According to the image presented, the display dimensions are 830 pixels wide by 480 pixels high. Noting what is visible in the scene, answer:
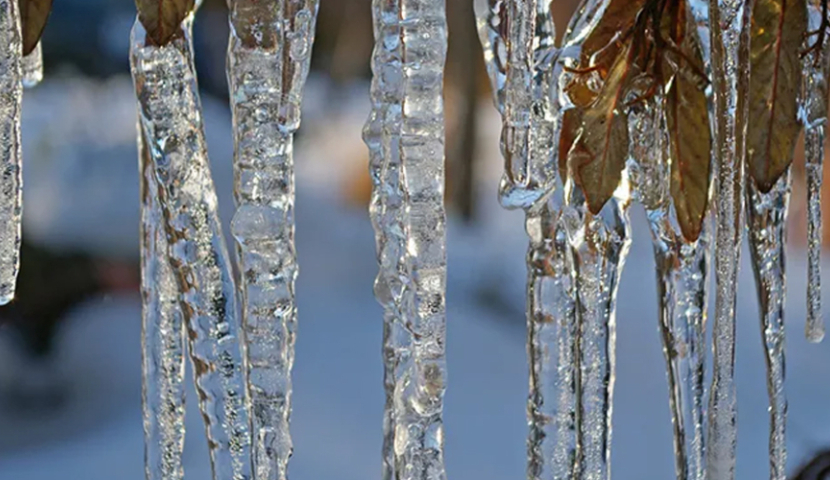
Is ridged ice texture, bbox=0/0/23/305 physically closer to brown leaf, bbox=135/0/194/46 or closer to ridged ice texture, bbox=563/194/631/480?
brown leaf, bbox=135/0/194/46

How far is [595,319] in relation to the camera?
559mm

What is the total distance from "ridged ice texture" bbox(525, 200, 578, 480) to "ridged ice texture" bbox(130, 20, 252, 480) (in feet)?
0.53

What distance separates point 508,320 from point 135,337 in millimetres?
1309

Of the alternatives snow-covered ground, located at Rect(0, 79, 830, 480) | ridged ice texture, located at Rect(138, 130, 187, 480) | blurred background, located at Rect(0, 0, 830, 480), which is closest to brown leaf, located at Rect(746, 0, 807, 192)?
ridged ice texture, located at Rect(138, 130, 187, 480)

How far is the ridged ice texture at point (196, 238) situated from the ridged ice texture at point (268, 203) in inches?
1.3

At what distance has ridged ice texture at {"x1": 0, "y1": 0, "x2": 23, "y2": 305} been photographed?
1.64ft

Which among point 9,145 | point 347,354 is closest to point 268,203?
point 9,145

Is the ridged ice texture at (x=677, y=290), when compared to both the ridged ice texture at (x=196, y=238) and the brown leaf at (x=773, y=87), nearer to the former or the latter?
the brown leaf at (x=773, y=87)

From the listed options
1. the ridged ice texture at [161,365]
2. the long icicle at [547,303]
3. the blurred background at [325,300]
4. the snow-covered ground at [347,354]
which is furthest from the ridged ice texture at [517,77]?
the snow-covered ground at [347,354]

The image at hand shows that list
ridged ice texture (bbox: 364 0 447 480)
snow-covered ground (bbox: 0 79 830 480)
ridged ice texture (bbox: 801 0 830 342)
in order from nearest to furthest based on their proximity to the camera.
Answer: ridged ice texture (bbox: 364 0 447 480) → ridged ice texture (bbox: 801 0 830 342) → snow-covered ground (bbox: 0 79 830 480)

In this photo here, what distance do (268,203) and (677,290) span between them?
25 cm

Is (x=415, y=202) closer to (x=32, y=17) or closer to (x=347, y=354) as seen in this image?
(x=32, y=17)

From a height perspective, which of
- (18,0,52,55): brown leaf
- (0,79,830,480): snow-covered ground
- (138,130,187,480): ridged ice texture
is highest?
(18,0,52,55): brown leaf

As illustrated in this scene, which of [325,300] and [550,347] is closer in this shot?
[550,347]
